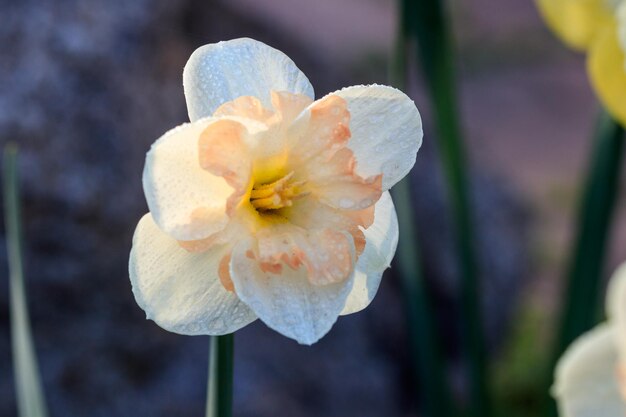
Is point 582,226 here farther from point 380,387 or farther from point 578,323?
point 380,387

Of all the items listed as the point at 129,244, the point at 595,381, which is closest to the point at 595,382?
the point at 595,381

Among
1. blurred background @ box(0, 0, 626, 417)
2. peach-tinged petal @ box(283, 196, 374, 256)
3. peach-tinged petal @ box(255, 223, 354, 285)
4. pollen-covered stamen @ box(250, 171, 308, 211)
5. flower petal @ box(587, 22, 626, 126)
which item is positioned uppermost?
pollen-covered stamen @ box(250, 171, 308, 211)

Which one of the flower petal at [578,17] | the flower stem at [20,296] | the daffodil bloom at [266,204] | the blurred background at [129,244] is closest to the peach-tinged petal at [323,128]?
the daffodil bloom at [266,204]

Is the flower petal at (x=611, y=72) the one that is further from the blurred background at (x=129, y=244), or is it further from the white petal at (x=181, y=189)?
the blurred background at (x=129, y=244)

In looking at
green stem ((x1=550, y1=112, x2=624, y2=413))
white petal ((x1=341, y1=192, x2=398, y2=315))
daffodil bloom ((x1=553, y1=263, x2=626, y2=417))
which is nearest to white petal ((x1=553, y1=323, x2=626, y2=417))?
daffodil bloom ((x1=553, y1=263, x2=626, y2=417))

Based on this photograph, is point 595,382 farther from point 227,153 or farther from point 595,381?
point 227,153

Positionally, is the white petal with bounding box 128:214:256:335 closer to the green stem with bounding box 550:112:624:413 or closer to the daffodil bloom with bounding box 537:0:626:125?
the daffodil bloom with bounding box 537:0:626:125
